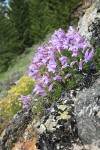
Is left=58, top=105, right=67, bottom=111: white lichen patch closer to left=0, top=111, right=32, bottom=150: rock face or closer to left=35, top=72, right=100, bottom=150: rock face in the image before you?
left=35, top=72, right=100, bottom=150: rock face

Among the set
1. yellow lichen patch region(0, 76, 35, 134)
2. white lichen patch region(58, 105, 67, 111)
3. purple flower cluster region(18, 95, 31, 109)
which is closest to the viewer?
white lichen patch region(58, 105, 67, 111)

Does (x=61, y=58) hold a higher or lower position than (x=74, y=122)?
higher

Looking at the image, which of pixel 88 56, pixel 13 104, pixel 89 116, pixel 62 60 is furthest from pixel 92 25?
pixel 13 104

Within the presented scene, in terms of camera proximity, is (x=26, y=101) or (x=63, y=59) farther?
(x=26, y=101)

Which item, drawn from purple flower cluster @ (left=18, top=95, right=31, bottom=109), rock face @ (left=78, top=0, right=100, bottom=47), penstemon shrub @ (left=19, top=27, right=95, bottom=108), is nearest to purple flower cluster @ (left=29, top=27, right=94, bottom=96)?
penstemon shrub @ (left=19, top=27, right=95, bottom=108)

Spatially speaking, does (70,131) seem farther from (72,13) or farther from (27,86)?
(72,13)

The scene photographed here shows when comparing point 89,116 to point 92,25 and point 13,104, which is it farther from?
point 13,104

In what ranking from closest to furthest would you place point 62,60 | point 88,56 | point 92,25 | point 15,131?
point 88,56 → point 62,60 → point 15,131 → point 92,25

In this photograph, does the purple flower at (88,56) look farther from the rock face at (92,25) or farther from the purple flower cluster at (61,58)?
the rock face at (92,25)
